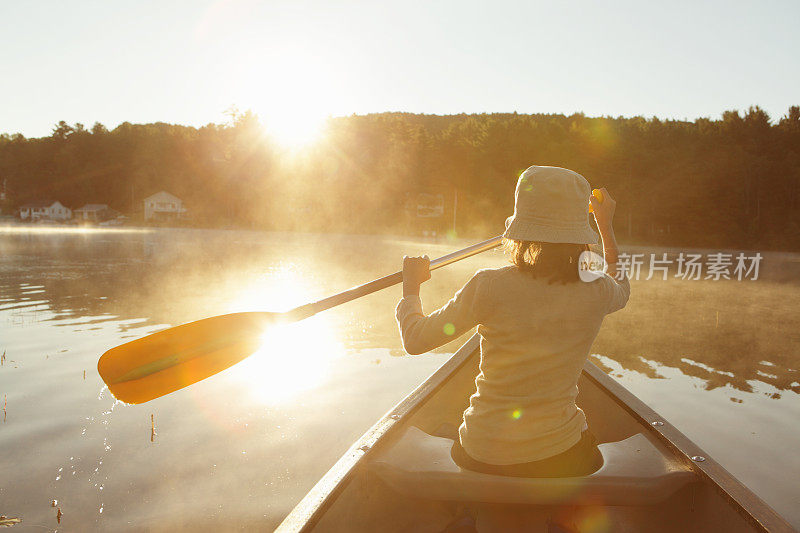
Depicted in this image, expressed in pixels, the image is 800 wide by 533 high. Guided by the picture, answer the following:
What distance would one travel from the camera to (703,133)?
5078 cm

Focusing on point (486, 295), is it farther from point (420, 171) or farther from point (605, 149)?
point (420, 171)

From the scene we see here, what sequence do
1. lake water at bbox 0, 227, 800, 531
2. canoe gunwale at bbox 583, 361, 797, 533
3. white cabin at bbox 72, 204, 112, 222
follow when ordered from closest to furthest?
1. canoe gunwale at bbox 583, 361, 797, 533
2. lake water at bbox 0, 227, 800, 531
3. white cabin at bbox 72, 204, 112, 222

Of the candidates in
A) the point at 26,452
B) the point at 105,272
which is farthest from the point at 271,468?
the point at 105,272

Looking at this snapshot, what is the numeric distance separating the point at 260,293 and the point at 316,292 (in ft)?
4.41

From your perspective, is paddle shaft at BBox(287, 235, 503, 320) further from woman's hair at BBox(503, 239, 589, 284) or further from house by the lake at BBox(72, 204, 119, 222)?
house by the lake at BBox(72, 204, 119, 222)

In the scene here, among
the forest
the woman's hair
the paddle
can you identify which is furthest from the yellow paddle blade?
the forest

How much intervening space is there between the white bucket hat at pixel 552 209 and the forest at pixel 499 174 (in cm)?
4824

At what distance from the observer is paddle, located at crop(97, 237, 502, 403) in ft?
9.50

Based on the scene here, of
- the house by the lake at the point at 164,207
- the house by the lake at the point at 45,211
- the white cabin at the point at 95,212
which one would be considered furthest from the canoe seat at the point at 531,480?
the house by the lake at the point at 45,211

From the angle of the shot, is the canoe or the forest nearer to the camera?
the canoe

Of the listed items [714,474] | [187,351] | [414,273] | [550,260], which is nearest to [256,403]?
[187,351]

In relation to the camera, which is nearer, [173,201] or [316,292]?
[316,292]

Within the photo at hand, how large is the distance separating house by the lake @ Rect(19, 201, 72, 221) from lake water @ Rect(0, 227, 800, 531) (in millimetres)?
104192

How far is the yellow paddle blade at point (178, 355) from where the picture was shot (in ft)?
9.48
